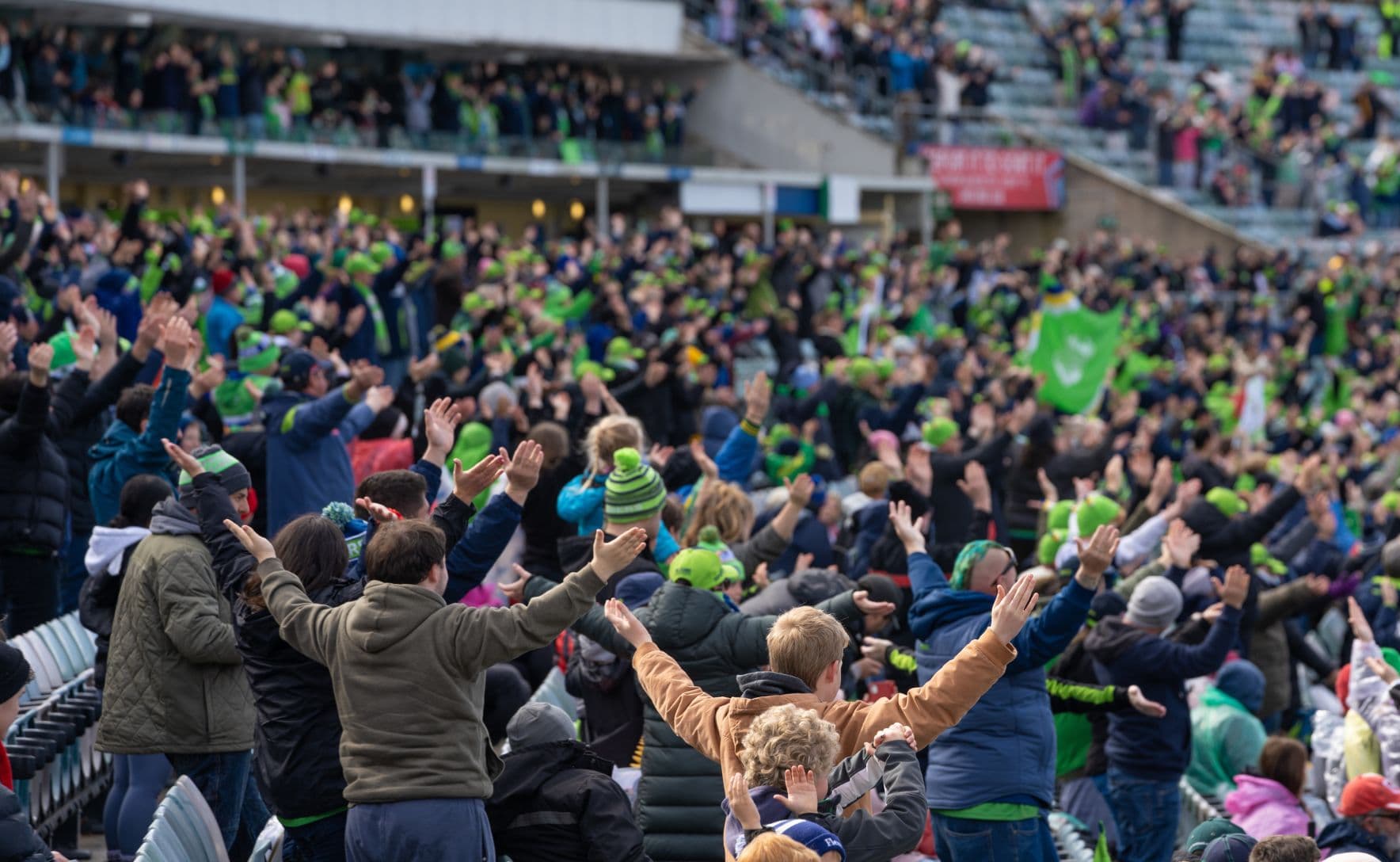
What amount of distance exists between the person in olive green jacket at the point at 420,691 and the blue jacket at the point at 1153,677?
10.5ft

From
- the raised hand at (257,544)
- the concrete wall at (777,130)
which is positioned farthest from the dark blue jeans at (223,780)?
the concrete wall at (777,130)

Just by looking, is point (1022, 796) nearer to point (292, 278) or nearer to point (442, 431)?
point (442, 431)

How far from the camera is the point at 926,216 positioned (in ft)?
108

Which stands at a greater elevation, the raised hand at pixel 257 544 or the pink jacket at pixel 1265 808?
the raised hand at pixel 257 544

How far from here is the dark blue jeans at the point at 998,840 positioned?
20.8ft

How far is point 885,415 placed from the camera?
49.9 ft

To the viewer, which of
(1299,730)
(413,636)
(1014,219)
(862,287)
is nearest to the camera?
(413,636)

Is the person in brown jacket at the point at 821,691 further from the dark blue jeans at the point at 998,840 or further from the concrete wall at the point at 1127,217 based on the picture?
the concrete wall at the point at 1127,217

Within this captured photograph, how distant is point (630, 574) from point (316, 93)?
22213 mm

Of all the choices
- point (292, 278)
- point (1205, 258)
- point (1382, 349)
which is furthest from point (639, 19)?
point (292, 278)

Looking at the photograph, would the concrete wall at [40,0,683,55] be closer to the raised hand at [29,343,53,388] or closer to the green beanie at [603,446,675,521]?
the raised hand at [29,343,53,388]

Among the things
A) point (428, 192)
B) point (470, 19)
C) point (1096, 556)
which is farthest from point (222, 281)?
point (470, 19)

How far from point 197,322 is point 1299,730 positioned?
704 centimetres

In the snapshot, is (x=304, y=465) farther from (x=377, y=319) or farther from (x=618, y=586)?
(x=377, y=319)
